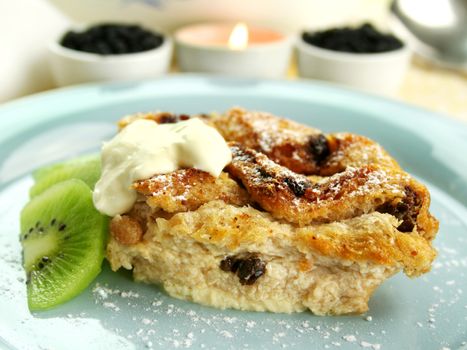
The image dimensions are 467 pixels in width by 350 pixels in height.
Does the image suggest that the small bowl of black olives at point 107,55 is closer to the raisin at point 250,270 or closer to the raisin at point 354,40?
the raisin at point 354,40

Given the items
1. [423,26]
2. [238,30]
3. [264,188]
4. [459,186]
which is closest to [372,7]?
[423,26]

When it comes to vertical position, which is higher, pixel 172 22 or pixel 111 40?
pixel 111 40

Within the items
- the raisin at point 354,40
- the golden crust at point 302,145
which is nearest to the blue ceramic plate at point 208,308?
the golden crust at point 302,145

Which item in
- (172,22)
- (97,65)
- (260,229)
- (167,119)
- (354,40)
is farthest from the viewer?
(172,22)

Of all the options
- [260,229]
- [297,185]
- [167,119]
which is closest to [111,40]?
[167,119]

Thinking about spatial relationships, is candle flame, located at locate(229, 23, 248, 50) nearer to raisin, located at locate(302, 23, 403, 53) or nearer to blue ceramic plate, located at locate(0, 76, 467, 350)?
raisin, located at locate(302, 23, 403, 53)

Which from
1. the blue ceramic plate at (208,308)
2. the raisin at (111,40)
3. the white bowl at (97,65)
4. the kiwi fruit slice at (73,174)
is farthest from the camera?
the raisin at (111,40)

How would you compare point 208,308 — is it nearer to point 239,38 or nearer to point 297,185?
point 297,185
